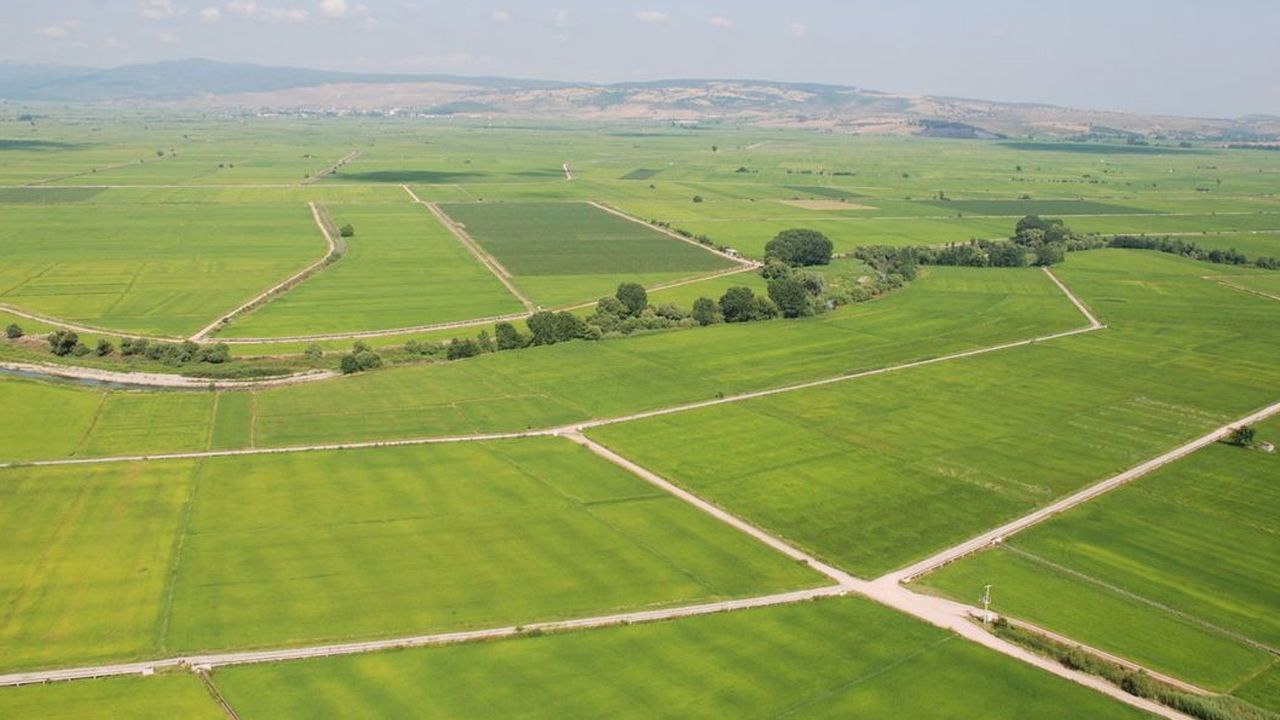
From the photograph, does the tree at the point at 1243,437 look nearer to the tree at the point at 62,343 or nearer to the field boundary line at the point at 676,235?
the field boundary line at the point at 676,235

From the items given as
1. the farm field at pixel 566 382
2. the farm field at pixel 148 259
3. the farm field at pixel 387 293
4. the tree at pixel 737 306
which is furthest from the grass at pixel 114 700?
the tree at pixel 737 306

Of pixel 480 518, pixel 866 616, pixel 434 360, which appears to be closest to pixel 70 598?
pixel 480 518

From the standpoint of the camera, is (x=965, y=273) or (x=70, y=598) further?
(x=965, y=273)

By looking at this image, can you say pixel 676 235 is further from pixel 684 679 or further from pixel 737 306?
pixel 684 679

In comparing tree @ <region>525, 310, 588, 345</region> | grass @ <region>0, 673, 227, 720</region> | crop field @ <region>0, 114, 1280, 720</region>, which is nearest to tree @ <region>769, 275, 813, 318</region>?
crop field @ <region>0, 114, 1280, 720</region>

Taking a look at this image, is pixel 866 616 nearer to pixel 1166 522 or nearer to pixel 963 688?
pixel 963 688

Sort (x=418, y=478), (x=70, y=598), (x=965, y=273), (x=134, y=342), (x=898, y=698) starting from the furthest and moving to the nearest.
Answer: (x=965, y=273) → (x=134, y=342) → (x=418, y=478) → (x=70, y=598) → (x=898, y=698)

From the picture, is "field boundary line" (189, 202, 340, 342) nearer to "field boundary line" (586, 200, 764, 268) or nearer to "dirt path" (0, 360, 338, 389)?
"dirt path" (0, 360, 338, 389)
